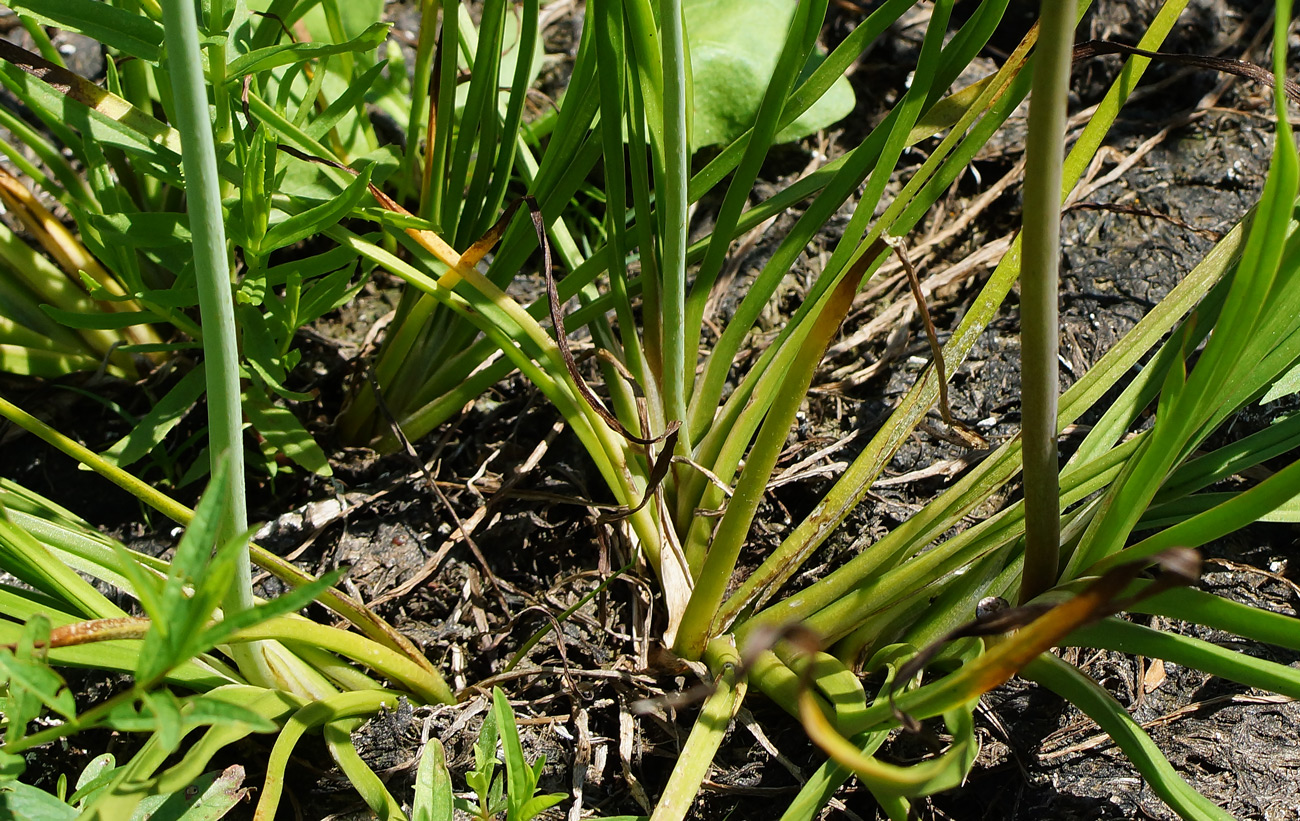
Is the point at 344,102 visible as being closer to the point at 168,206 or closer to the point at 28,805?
the point at 168,206

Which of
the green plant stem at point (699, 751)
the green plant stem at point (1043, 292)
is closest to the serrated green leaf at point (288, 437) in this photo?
the green plant stem at point (699, 751)

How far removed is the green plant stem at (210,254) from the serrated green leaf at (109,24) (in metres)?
0.12

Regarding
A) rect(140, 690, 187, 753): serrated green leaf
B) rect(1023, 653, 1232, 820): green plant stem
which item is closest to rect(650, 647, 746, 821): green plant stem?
rect(1023, 653, 1232, 820): green plant stem

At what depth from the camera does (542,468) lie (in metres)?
1.05

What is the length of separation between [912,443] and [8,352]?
3.23 ft

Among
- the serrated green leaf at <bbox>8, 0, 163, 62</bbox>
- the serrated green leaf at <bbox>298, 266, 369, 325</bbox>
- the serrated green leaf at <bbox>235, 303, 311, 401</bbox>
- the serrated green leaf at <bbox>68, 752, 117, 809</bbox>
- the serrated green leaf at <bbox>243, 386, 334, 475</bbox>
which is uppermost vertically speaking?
the serrated green leaf at <bbox>8, 0, 163, 62</bbox>

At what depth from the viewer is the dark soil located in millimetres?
811

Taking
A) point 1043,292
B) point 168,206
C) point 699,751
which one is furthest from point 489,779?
point 168,206

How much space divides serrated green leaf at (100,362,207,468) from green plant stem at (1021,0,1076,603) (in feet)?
2.47

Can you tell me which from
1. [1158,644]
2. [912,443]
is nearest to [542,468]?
[912,443]

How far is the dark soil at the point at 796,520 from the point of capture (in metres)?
0.81

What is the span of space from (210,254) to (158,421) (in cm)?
41

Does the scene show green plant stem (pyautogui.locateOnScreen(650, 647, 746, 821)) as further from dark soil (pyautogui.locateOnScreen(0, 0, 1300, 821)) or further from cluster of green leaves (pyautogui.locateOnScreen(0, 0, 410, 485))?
cluster of green leaves (pyautogui.locateOnScreen(0, 0, 410, 485))

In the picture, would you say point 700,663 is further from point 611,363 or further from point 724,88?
point 724,88
